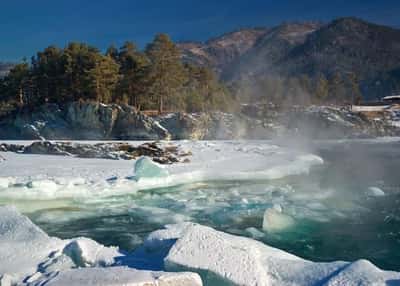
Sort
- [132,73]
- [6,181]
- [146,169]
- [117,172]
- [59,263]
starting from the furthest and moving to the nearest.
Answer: [132,73], [117,172], [146,169], [6,181], [59,263]

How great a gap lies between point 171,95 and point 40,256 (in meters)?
47.0

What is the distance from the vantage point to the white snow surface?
49.5 ft

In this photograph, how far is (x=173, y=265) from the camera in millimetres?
5566

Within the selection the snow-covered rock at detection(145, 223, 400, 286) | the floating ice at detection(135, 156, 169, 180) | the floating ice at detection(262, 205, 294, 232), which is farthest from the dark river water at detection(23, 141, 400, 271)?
the snow-covered rock at detection(145, 223, 400, 286)

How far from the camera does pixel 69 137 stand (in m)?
39.7

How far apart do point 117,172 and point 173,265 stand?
13.3 m

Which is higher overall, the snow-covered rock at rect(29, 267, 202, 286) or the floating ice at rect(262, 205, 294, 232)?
the snow-covered rock at rect(29, 267, 202, 286)

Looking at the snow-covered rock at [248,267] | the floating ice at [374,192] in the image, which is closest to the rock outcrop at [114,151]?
the floating ice at [374,192]

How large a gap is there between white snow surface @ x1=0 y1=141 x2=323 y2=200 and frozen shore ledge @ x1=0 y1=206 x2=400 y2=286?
8420 mm

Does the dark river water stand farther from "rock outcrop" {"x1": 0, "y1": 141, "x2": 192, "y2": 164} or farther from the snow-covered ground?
"rock outcrop" {"x1": 0, "y1": 141, "x2": 192, "y2": 164}

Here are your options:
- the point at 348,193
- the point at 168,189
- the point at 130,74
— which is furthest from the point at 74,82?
the point at 348,193

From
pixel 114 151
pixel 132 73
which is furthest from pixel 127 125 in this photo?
pixel 114 151

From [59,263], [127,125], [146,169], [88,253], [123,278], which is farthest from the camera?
[127,125]

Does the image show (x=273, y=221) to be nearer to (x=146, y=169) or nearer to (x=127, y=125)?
(x=146, y=169)
